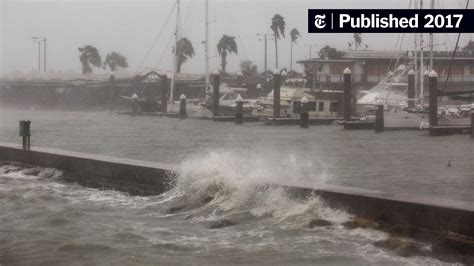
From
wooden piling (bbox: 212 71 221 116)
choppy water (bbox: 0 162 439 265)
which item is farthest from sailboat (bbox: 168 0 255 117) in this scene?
choppy water (bbox: 0 162 439 265)

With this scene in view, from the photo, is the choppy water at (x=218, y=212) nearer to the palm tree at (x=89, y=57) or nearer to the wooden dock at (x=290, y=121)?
the wooden dock at (x=290, y=121)

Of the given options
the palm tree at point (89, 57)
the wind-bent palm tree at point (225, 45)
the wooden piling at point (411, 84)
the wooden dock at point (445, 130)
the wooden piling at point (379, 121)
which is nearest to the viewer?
the wooden dock at point (445, 130)

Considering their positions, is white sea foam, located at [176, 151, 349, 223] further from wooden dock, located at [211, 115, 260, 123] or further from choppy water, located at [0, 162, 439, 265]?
wooden dock, located at [211, 115, 260, 123]

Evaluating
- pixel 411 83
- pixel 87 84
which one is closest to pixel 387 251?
pixel 411 83

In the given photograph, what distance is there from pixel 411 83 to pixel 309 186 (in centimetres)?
2759

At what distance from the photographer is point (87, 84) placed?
254 ft

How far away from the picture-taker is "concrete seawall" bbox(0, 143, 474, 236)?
8195 mm

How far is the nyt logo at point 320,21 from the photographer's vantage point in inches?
365

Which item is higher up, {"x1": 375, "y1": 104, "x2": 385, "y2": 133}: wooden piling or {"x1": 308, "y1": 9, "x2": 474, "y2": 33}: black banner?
{"x1": 308, "y1": 9, "x2": 474, "y2": 33}: black banner

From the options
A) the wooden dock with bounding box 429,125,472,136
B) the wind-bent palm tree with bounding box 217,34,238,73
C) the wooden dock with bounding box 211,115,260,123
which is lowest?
the wooden dock with bounding box 429,125,472,136

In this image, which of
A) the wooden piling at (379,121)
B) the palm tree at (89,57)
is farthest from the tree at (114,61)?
the wooden piling at (379,121)

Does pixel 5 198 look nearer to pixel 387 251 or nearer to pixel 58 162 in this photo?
pixel 58 162

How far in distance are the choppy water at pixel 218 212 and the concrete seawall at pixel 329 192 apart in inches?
9.5

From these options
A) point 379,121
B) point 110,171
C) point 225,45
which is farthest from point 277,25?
point 110,171
